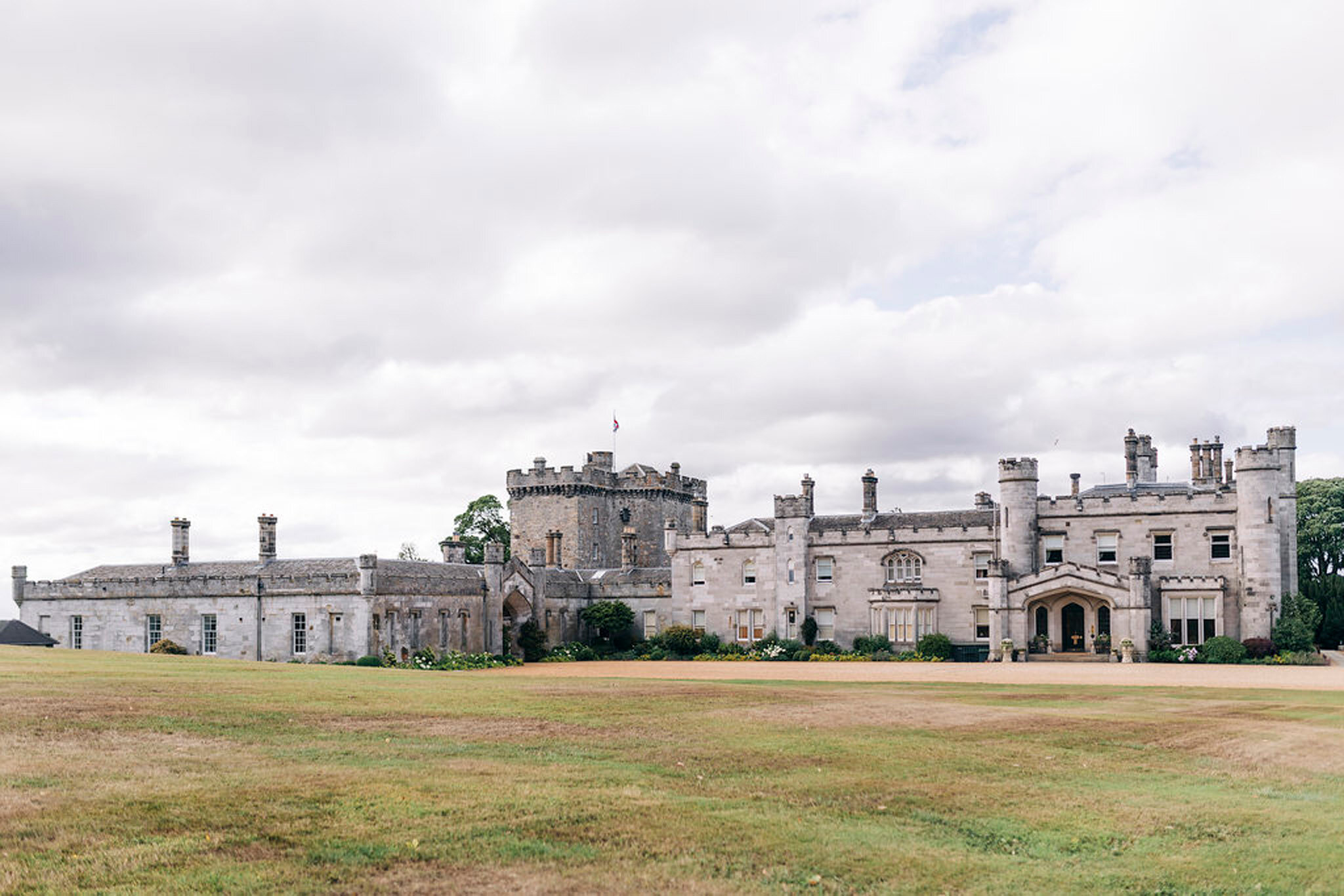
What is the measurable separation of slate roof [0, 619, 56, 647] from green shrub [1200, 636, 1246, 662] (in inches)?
2001

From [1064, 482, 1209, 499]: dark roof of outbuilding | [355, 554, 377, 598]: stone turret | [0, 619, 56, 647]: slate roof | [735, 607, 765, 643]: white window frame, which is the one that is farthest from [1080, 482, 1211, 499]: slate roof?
[0, 619, 56, 647]: slate roof

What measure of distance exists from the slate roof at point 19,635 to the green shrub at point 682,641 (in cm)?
2929

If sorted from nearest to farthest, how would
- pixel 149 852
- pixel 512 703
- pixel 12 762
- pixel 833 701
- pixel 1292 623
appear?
1. pixel 149 852
2. pixel 12 762
3. pixel 512 703
4. pixel 833 701
5. pixel 1292 623

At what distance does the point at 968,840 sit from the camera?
1401 cm

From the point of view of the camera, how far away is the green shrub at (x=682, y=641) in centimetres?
6469

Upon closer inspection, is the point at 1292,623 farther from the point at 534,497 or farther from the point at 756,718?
the point at 534,497

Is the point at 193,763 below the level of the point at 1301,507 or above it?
below

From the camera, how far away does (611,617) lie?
68.0 metres

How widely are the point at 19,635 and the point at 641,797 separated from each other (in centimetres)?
5032

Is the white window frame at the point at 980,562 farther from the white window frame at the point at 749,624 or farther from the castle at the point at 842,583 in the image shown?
the white window frame at the point at 749,624

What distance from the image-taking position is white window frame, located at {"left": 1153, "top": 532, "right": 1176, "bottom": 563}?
2339 inches

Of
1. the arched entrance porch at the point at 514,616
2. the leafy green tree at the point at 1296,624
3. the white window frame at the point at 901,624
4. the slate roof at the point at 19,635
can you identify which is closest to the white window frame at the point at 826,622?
the white window frame at the point at 901,624

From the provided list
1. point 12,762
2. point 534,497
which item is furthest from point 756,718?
point 534,497

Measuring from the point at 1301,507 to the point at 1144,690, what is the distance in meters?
54.3
